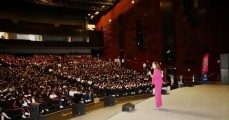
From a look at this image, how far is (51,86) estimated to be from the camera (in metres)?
16.6

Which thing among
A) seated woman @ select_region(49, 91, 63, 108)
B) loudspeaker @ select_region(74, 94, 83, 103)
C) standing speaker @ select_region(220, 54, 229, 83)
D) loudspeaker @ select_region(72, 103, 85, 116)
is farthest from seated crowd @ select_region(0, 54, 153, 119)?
standing speaker @ select_region(220, 54, 229, 83)

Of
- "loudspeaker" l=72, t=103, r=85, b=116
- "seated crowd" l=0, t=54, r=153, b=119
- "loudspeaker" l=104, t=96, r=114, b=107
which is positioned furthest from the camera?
"loudspeaker" l=104, t=96, r=114, b=107

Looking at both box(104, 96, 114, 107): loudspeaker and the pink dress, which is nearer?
the pink dress

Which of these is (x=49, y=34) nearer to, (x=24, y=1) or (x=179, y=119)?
(x=24, y=1)

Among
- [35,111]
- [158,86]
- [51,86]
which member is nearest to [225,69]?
[158,86]

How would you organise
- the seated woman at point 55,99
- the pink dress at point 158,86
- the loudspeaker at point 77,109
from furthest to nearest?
the seated woman at point 55,99
the loudspeaker at point 77,109
the pink dress at point 158,86

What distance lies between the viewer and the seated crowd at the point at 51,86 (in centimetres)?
1216

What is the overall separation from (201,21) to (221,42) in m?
2.44

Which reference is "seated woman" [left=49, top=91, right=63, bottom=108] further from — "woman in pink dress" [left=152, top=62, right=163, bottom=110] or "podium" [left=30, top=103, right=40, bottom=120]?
"woman in pink dress" [left=152, top=62, right=163, bottom=110]

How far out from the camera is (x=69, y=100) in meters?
15.1

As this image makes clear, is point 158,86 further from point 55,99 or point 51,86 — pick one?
point 51,86

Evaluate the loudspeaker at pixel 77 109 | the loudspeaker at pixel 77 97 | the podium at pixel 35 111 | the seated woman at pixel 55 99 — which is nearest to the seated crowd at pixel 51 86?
the seated woman at pixel 55 99

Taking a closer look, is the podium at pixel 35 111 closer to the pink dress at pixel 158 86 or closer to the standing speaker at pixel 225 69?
the pink dress at pixel 158 86

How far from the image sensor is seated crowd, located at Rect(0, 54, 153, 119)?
39.9 ft
